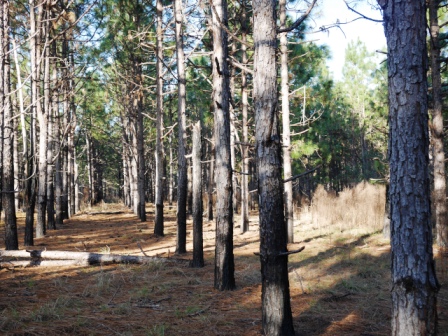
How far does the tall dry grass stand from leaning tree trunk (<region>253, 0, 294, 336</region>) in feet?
28.5

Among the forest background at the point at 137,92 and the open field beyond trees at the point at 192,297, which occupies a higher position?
the forest background at the point at 137,92

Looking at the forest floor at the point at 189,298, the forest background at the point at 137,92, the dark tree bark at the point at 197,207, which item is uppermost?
the forest background at the point at 137,92

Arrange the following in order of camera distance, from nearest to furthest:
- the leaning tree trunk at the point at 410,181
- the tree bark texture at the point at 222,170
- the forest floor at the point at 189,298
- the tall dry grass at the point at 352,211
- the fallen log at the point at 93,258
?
the leaning tree trunk at the point at 410,181
the forest floor at the point at 189,298
the tree bark texture at the point at 222,170
the fallen log at the point at 93,258
the tall dry grass at the point at 352,211

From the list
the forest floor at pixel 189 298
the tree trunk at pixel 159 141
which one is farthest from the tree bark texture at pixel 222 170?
the tree trunk at pixel 159 141

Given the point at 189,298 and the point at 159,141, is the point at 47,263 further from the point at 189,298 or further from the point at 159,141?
the point at 159,141

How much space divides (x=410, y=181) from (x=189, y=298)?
3547 millimetres

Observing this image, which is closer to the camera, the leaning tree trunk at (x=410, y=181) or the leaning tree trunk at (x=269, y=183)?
the leaning tree trunk at (x=410, y=181)

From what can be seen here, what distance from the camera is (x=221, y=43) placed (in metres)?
5.85

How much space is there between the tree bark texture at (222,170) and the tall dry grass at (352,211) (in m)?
7.11

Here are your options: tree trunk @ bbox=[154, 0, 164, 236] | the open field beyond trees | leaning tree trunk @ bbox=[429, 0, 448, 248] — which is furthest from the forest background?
the open field beyond trees

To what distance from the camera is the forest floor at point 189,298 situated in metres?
3.92

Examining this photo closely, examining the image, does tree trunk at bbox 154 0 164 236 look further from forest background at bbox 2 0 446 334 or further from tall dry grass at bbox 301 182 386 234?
tall dry grass at bbox 301 182 386 234

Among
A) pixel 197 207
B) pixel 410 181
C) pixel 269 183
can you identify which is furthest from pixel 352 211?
pixel 410 181

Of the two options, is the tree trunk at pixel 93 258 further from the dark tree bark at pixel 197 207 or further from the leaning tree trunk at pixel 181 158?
the leaning tree trunk at pixel 181 158
